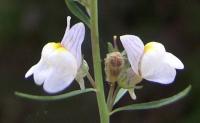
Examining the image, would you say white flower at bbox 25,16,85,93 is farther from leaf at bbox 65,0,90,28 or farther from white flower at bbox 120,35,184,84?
white flower at bbox 120,35,184,84

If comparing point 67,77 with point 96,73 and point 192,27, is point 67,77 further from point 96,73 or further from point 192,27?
point 192,27

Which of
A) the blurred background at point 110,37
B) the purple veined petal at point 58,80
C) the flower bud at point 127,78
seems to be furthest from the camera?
the blurred background at point 110,37

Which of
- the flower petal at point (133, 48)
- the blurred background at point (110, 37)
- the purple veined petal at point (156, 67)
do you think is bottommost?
the blurred background at point (110, 37)

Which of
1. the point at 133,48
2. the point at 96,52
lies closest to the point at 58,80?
the point at 96,52

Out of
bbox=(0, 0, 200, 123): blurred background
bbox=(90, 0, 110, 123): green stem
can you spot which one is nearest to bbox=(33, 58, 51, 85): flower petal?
bbox=(90, 0, 110, 123): green stem

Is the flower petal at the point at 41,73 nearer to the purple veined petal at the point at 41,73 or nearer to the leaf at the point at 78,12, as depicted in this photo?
the purple veined petal at the point at 41,73

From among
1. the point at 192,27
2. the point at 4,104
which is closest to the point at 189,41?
the point at 192,27

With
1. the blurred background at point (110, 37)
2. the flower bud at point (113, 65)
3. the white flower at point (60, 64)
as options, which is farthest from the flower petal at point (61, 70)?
the blurred background at point (110, 37)

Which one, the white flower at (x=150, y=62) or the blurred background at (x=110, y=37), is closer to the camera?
the white flower at (x=150, y=62)
